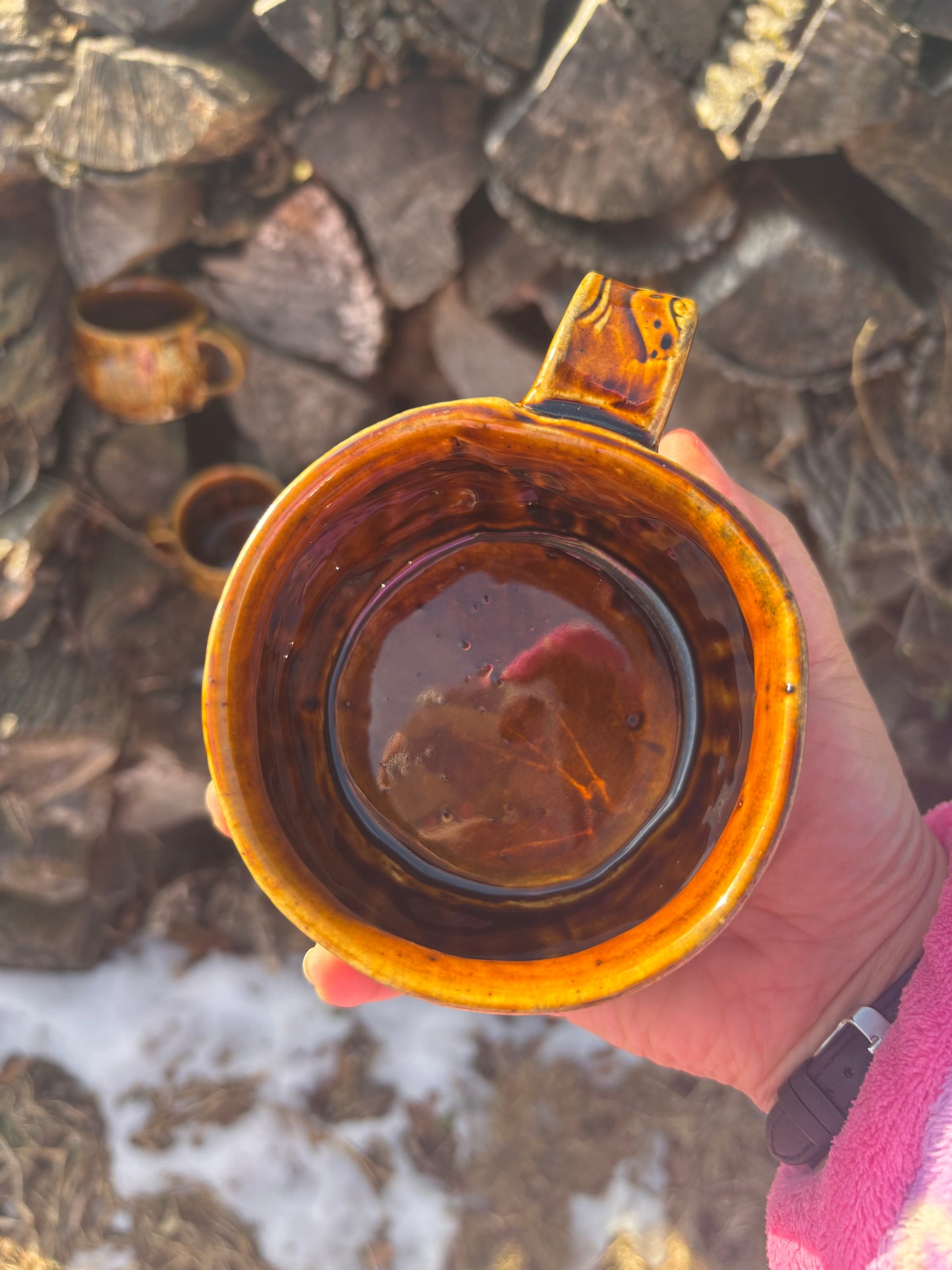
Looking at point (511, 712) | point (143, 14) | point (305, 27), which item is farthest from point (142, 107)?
point (511, 712)

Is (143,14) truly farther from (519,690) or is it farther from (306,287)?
(519,690)

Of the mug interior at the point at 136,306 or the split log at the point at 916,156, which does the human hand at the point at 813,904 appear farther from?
the mug interior at the point at 136,306

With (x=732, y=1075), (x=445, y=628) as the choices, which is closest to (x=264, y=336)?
(x=445, y=628)

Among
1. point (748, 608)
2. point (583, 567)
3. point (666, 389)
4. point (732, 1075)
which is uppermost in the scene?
point (666, 389)

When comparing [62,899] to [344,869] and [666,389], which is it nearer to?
[344,869]

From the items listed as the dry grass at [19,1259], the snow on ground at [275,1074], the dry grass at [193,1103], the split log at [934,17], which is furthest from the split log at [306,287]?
the dry grass at [19,1259]
